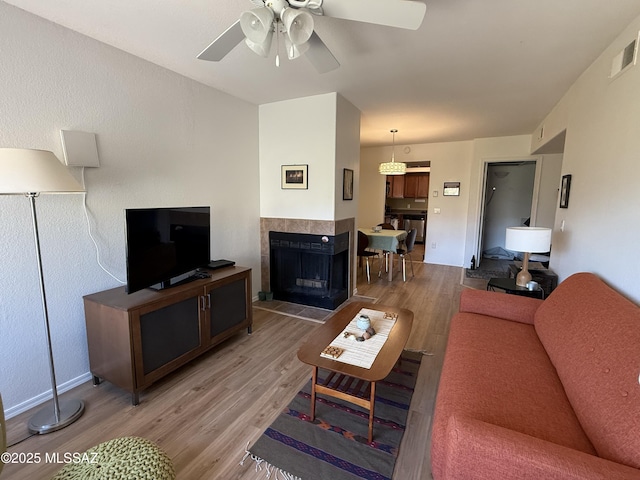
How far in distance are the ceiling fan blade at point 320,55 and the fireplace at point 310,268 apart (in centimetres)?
193

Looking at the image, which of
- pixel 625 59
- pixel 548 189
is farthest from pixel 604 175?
pixel 548 189

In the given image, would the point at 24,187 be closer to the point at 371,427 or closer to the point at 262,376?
the point at 262,376

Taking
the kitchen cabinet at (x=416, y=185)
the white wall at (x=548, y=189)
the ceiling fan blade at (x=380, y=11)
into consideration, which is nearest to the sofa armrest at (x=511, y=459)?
the ceiling fan blade at (x=380, y=11)

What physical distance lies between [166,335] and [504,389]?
2.07 meters

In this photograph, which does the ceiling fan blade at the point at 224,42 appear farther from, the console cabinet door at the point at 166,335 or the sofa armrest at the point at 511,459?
the sofa armrest at the point at 511,459

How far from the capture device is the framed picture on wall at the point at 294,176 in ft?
11.8

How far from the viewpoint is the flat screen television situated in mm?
1957

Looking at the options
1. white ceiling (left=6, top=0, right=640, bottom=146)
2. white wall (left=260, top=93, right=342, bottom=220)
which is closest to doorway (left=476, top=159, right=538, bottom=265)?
white ceiling (left=6, top=0, right=640, bottom=146)

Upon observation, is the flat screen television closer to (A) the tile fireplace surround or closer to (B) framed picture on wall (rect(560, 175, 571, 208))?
(A) the tile fireplace surround

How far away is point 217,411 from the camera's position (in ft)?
6.32

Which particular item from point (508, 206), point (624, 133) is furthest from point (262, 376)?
point (508, 206)

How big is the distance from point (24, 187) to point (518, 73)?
12.1ft

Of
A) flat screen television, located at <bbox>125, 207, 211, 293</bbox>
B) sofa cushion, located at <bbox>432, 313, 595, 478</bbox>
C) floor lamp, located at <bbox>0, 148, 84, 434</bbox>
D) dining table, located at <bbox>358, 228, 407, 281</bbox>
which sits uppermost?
floor lamp, located at <bbox>0, 148, 84, 434</bbox>

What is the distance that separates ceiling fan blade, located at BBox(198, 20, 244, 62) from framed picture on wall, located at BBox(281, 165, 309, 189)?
1.83 meters
